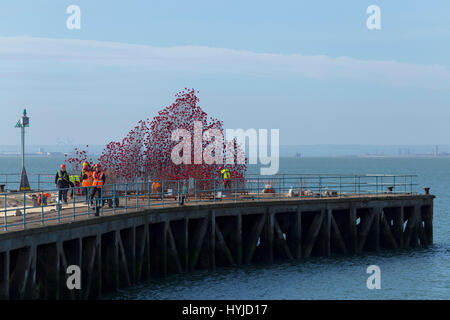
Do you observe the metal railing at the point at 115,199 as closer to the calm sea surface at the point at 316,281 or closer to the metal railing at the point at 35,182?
the calm sea surface at the point at 316,281

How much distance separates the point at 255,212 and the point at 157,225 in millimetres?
5157

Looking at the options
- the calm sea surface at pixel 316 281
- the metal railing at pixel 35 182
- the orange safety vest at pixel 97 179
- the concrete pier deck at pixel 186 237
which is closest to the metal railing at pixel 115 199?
the concrete pier deck at pixel 186 237

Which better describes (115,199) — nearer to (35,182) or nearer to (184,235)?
(184,235)

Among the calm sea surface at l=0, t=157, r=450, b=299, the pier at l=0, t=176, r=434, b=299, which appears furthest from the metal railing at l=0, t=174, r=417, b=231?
the calm sea surface at l=0, t=157, r=450, b=299

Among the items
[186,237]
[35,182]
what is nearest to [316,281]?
[186,237]

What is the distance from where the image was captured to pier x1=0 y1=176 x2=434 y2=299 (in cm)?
2536

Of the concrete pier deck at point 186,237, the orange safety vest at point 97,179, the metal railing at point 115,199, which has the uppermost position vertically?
the orange safety vest at point 97,179

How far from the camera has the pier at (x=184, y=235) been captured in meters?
25.4

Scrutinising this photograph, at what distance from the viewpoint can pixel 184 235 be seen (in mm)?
33312

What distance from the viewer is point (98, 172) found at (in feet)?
Result: 102

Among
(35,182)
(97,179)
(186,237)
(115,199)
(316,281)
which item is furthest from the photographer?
(35,182)

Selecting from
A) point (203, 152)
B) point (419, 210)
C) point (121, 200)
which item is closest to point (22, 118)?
point (121, 200)

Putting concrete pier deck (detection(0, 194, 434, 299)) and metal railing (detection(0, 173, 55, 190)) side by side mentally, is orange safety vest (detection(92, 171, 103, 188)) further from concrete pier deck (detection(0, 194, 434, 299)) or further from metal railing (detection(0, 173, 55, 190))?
metal railing (detection(0, 173, 55, 190))

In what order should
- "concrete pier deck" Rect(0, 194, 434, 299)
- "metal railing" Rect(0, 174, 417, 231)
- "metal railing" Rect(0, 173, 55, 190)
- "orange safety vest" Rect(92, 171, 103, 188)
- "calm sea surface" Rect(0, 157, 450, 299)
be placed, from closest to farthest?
"concrete pier deck" Rect(0, 194, 434, 299) < "metal railing" Rect(0, 174, 417, 231) < "calm sea surface" Rect(0, 157, 450, 299) < "orange safety vest" Rect(92, 171, 103, 188) < "metal railing" Rect(0, 173, 55, 190)
